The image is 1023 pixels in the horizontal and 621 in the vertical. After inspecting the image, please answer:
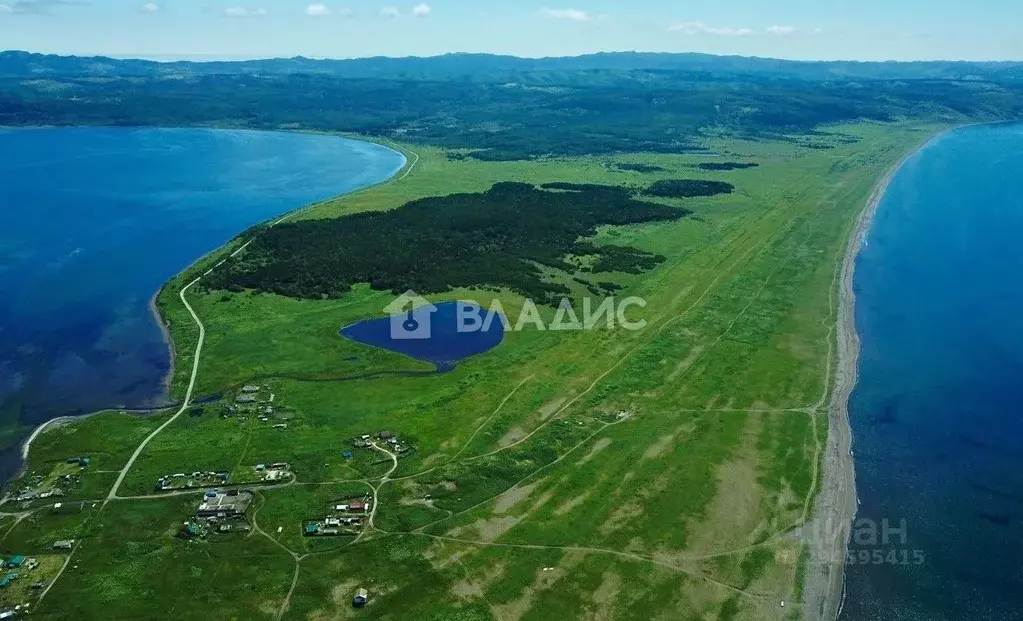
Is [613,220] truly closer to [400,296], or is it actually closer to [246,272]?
[400,296]

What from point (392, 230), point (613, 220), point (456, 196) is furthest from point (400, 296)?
point (456, 196)

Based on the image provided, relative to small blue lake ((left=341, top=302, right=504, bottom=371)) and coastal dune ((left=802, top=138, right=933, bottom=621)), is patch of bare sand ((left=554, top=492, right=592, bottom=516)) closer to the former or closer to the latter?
coastal dune ((left=802, top=138, right=933, bottom=621))

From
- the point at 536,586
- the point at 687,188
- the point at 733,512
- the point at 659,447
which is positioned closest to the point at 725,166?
the point at 687,188

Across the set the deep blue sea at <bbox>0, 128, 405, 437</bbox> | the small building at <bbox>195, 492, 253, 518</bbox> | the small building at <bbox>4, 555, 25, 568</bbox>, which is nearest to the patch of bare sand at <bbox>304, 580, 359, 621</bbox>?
the small building at <bbox>195, 492, 253, 518</bbox>

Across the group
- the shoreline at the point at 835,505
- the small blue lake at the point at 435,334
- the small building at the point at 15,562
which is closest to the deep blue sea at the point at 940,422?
the shoreline at the point at 835,505

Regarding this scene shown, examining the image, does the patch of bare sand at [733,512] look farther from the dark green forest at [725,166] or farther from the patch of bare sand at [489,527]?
the dark green forest at [725,166]

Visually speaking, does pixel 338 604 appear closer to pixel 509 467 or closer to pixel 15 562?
pixel 509 467
